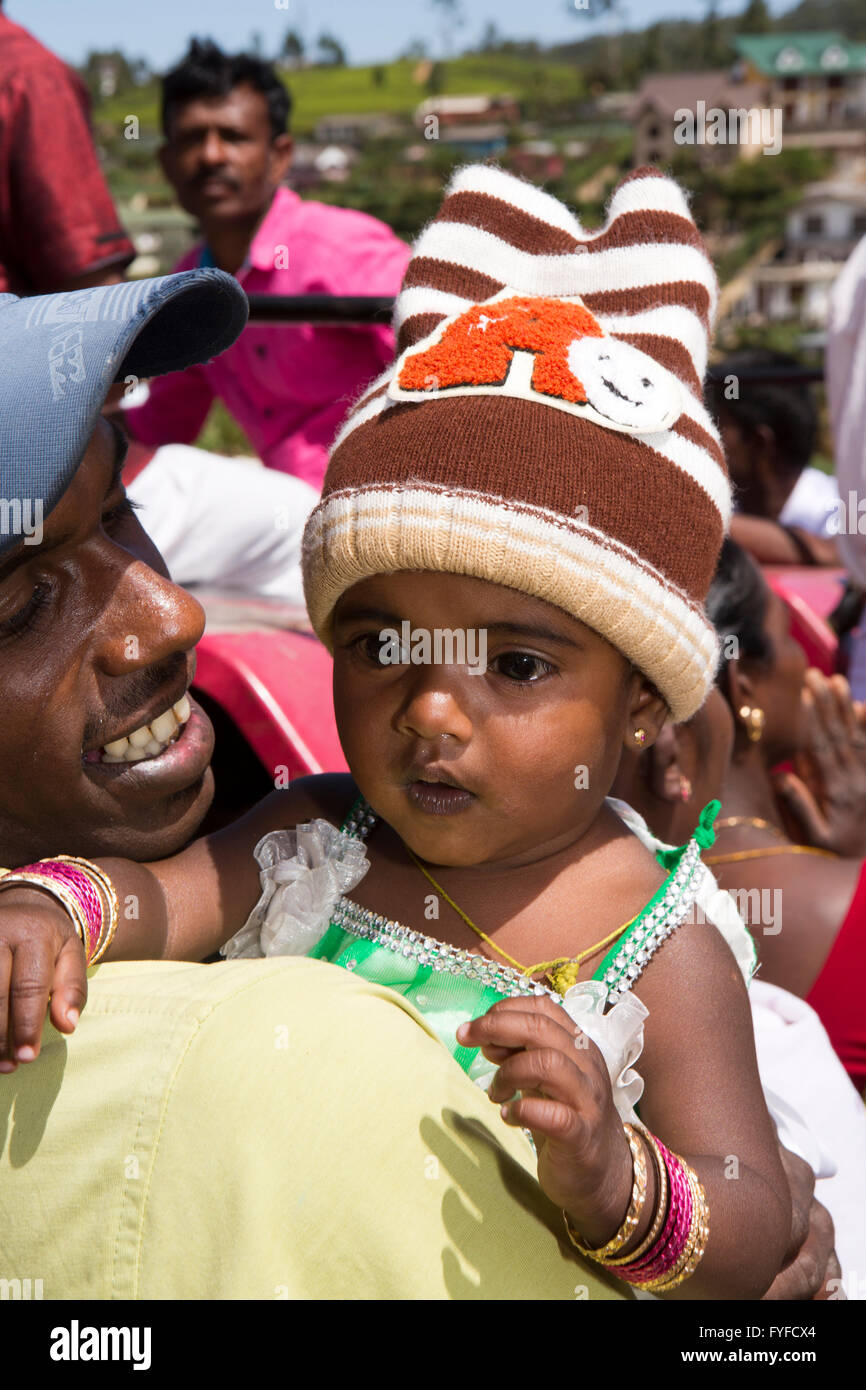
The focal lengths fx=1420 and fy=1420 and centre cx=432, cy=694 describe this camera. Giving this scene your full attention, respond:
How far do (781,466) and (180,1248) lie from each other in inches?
237

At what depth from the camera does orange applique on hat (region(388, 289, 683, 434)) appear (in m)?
1.63

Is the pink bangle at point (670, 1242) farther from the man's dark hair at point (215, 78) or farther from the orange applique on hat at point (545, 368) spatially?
the man's dark hair at point (215, 78)

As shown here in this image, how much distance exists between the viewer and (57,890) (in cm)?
146

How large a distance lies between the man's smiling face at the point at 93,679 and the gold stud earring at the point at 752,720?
180 cm

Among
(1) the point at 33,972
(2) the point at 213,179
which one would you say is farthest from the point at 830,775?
(2) the point at 213,179

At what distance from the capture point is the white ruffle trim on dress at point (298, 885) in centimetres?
179

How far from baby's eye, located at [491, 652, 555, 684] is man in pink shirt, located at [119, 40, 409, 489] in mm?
2784

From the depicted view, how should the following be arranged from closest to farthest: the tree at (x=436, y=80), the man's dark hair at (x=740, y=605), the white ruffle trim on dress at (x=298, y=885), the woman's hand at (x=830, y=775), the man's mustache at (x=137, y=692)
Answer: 1. the man's mustache at (x=137, y=692)
2. the white ruffle trim on dress at (x=298, y=885)
3. the man's dark hair at (x=740, y=605)
4. the woman's hand at (x=830, y=775)
5. the tree at (x=436, y=80)

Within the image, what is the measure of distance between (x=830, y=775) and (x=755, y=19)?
453ft

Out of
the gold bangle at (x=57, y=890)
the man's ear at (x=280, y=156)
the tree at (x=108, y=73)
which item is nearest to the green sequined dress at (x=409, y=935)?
the gold bangle at (x=57, y=890)

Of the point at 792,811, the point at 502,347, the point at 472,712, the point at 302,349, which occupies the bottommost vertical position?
the point at 792,811

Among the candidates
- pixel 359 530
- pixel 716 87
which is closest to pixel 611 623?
pixel 359 530

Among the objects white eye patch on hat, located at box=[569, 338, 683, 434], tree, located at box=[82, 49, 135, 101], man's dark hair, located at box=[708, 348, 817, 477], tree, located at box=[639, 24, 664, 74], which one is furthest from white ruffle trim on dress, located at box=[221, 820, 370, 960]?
tree, located at box=[639, 24, 664, 74]

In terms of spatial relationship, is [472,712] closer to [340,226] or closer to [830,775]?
[830,775]
